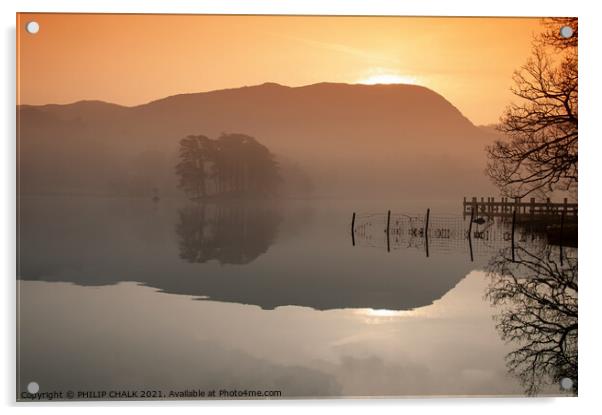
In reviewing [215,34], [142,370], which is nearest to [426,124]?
[215,34]

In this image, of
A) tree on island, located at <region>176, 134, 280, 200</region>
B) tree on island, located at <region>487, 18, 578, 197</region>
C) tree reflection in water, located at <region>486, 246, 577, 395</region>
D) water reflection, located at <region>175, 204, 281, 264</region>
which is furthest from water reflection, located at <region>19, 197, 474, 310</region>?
tree on island, located at <region>487, 18, 578, 197</region>

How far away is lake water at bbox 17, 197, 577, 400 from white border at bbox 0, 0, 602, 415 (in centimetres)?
10

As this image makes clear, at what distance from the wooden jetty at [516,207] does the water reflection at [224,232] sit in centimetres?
169

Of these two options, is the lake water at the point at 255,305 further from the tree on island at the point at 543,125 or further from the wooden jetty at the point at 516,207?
the tree on island at the point at 543,125

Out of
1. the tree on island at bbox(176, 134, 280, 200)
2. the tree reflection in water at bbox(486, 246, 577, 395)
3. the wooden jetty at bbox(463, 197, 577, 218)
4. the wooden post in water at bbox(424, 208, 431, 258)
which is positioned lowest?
the tree reflection in water at bbox(486, 246, 577, 395)

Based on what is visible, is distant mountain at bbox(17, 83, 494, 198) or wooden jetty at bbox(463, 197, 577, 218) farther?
wooden jetty at bbox(463, 197, 577, 218)

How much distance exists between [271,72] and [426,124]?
1.39 m

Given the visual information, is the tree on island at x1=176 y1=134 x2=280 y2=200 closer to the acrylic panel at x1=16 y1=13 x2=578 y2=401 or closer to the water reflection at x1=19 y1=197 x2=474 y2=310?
the acrylic panel at x1=16 y1=13 x2=578 y2=401

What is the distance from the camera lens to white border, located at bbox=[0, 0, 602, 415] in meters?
6.73

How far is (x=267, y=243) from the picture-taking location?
7.05m

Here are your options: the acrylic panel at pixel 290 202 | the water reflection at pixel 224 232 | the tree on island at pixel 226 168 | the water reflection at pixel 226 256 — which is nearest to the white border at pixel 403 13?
the acrylic panel at pixel 290 202

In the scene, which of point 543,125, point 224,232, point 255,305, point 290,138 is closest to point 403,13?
point 290,138

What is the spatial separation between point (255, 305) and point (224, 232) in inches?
26.7

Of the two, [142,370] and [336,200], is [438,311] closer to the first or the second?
[336,200]
